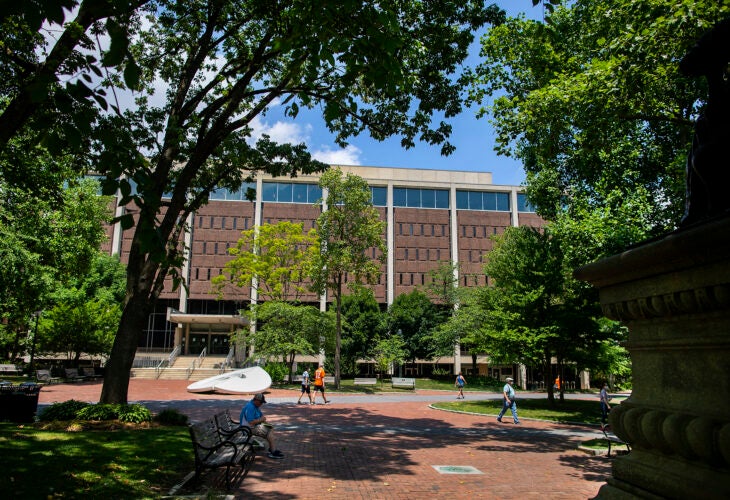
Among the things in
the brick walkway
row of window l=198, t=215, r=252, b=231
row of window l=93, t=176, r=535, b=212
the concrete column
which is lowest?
the concrete column

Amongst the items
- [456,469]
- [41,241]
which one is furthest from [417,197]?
[456,469]

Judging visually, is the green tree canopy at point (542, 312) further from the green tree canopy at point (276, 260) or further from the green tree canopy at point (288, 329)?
the green tree canopy at point (276, 260)

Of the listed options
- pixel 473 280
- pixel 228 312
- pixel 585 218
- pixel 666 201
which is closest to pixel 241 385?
pixel 585 218

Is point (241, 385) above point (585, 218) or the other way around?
the other way around

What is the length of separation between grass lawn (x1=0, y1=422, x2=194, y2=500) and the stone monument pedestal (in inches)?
238

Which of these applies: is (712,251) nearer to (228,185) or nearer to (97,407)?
(97,407)

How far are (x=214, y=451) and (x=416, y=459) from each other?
14.2ft

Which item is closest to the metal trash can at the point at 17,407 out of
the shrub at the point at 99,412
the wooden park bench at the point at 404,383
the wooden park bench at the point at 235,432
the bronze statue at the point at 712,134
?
the shrub at the point at 99,412

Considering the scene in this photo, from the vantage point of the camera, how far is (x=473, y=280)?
192ft

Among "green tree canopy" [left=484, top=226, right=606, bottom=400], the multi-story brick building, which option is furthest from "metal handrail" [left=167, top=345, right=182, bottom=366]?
"green tree canopy" [left=484, top=226, right=606, bottom=400]

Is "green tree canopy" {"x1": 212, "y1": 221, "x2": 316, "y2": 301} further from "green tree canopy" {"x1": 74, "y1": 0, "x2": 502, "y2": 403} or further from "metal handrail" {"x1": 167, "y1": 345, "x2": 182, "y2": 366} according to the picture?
"green tree canopy" {"x1": 74, "y1": 0, "x2": 502, "y2": 403}

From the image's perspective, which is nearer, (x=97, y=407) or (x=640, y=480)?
(x=640, y=480)

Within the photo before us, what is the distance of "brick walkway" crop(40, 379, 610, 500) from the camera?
25.4 ft

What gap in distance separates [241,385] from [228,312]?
32.1 m
